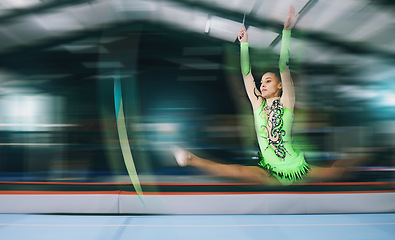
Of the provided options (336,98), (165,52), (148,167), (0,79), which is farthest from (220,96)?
(0,79)

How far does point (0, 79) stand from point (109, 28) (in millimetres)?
904

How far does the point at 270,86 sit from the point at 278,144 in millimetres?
449

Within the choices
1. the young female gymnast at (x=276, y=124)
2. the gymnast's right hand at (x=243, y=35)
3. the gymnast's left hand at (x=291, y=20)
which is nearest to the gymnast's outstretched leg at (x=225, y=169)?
the young female gymnast at (x=276, y=124)

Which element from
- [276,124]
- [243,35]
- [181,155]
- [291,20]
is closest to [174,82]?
[181,155]

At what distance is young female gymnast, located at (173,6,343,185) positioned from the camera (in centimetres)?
193

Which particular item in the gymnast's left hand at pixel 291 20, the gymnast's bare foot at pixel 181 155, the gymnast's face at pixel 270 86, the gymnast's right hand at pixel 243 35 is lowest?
the gymnast's bare foot at pixel 181 155

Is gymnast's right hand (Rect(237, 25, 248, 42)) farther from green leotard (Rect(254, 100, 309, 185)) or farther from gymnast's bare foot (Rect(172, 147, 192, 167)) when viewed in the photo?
gymnast's bare foot (Rect(172, 147, 192, 167))

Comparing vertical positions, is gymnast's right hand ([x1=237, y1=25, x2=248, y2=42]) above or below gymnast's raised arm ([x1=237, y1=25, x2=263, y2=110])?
above

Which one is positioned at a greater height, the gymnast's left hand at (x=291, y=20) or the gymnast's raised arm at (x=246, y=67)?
the gymnast's left hand at (x=291, y=20)

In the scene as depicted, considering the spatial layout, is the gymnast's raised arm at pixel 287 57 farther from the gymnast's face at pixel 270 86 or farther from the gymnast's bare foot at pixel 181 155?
the gymnast's bare foot at pixel 181 155

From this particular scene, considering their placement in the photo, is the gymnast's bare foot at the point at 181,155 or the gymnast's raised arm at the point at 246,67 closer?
the gymnast's bare foot at the point at 181,155

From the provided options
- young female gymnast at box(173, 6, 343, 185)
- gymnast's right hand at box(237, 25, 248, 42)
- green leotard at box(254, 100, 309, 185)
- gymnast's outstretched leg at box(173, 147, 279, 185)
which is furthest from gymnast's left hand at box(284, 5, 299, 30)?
gymnast's outstretched leg at box(173, 147, 279, 185)

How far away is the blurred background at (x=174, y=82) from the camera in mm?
1850

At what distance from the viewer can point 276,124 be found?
196cm
